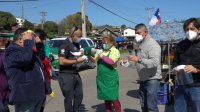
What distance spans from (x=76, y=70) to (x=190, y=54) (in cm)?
256

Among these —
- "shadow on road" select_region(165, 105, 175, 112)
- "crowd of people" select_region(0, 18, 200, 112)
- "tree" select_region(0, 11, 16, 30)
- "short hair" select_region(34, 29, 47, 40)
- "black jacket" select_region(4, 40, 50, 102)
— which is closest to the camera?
"black jacket" select_region(4, 40, 50, 102)

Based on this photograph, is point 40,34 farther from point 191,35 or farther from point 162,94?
point 162,94

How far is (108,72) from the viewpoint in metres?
6.96

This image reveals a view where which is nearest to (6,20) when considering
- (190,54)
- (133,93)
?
(133,93)

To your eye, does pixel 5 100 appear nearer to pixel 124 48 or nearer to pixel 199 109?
pixel 199 109

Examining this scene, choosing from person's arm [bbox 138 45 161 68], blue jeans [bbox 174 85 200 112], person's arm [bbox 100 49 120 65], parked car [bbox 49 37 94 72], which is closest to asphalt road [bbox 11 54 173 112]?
person's arm [bbox 100 49 120 65]

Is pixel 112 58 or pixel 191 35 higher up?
pixel 191 35

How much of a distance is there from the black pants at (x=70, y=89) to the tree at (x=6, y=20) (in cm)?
5601

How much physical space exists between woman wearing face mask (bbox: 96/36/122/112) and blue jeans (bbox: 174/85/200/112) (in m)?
1.93

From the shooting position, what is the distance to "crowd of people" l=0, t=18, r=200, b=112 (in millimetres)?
4699

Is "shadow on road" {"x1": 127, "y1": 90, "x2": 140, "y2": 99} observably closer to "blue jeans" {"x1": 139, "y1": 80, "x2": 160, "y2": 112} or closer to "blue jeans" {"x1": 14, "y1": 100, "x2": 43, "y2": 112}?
"blue jeans" {"x1": 139, "y1": 80, "x2": 160, "y2": 112}

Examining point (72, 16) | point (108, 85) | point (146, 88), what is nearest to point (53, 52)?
point (108, 85)

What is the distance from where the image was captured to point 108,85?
275 inches

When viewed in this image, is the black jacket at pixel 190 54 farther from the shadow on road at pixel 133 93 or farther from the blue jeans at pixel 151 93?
the shadow on road at pixel 133 93
